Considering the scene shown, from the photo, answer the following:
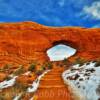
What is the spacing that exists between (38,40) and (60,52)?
4979 millimetres

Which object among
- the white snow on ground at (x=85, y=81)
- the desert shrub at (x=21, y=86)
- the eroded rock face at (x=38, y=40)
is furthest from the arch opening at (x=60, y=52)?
the white snow on ground at (x=85, y=81)

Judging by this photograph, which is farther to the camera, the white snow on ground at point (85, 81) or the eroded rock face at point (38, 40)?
the eroded rock face at point (38, 40)

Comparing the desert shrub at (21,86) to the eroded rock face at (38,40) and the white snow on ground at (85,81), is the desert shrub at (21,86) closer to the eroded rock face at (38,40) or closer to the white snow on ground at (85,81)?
the white snow on ground at (85,81)

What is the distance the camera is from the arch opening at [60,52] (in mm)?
58166

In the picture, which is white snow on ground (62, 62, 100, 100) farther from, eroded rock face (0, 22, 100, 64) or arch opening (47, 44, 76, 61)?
arch opening (47, 44, 76, 61)

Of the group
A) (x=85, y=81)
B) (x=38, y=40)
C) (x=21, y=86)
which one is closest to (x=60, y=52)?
(x=38, y=40)

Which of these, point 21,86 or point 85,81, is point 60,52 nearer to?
point 21,86

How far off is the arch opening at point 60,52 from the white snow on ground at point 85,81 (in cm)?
3214

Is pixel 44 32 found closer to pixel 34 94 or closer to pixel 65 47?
pixel 65 47

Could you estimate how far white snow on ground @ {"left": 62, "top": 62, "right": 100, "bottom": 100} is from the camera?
19.9 m

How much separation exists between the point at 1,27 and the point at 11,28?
1.82m

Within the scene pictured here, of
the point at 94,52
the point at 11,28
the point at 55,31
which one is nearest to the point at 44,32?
A: the point at 55,31

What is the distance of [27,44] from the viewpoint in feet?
202

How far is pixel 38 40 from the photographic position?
206ft
